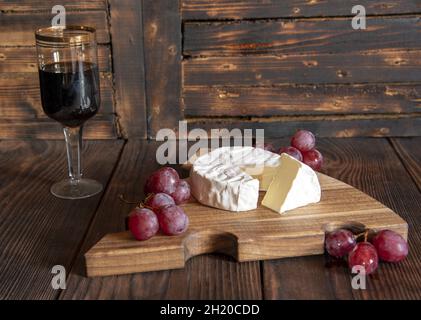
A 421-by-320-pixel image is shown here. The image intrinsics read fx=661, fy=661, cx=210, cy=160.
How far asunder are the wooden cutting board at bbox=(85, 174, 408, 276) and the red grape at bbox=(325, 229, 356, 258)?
0.06ft

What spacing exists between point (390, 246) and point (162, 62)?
0.81m

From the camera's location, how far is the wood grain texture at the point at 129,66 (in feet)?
5.19

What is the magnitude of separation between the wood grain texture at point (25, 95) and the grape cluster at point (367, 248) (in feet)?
2.64

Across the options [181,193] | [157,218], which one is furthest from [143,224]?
[181,193]

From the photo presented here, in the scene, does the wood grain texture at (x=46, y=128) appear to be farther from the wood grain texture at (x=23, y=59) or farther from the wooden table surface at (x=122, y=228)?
the wood grain texture at (x=23, y=59)

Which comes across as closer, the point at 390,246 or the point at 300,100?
the point at 390,246

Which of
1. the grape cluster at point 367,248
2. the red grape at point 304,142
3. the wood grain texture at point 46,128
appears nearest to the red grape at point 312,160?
the red grape at point 304,142

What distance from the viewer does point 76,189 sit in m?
1.33

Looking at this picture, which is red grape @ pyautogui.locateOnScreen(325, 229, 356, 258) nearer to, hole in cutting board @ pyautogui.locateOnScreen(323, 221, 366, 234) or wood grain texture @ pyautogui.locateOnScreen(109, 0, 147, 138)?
hole in cutting board @ pyautogui.locateOnScreen(323, 221, 366, 234)

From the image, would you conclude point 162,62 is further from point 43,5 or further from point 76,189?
point 76,189

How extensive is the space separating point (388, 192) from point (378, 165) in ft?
0.58

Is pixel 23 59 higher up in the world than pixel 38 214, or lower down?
higher up
